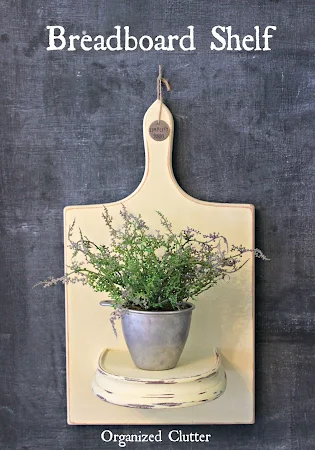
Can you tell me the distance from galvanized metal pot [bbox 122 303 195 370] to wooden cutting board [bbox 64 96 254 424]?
0.52ft

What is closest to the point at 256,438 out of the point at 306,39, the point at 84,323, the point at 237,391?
the point at 237,391

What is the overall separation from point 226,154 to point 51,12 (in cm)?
42

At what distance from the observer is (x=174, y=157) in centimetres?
130

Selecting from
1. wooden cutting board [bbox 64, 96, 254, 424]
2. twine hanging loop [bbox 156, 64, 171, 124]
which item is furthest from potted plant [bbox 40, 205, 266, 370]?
twine hanging loop [bbox 156, 64, 171, 124]

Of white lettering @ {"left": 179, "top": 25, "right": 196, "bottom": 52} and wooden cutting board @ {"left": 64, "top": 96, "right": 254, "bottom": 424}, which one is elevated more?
white lettering @ {"left": 179, "top": 25, "right": 196, "bottom": 52}

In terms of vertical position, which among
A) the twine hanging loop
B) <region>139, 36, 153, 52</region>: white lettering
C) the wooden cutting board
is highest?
<region>139, 36, 153, 52</region>: white lettering

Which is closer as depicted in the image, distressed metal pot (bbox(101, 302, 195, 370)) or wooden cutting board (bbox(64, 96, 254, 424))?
distressed metal pot (bbox(101, 302, 195, 370))

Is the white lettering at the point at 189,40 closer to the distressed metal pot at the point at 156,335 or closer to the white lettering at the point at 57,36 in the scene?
the white lettering at the point at 57,36

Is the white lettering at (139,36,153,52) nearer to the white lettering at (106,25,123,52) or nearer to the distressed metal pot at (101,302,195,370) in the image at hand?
the white lettering at (106,25,123,52)

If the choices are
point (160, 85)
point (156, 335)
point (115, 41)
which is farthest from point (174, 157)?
point (156, 335)

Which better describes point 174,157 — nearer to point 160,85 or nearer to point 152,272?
point 160,85

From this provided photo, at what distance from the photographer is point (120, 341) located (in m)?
1.29

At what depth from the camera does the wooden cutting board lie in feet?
4.18

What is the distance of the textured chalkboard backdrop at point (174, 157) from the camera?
4.23 feet
